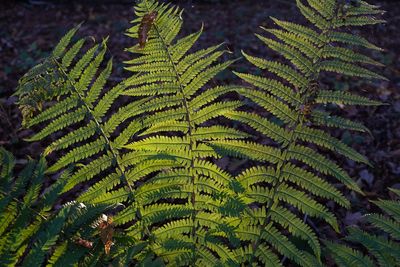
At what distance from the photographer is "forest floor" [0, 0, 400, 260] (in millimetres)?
3438

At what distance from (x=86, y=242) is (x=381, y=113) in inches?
120

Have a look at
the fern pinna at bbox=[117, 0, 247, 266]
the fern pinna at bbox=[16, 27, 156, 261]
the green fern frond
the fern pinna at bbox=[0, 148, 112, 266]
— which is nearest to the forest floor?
the green fern frond

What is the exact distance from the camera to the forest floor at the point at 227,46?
344 cm

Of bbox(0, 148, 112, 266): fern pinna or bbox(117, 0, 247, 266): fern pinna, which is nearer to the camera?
bbox(0, 148, 112, 266): fern pinna

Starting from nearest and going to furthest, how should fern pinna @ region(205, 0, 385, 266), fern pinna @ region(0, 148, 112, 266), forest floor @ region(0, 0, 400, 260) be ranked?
fern pinna @ region(0, 148, 112, 266), fern pinna @ region(205, 0, 385, 266), forest floor @ region(0, 0, 400, 260)

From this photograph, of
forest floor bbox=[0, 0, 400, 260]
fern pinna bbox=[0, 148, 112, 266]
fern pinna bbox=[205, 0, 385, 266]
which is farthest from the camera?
forest floor bbox=[0, 0, 400, 260]

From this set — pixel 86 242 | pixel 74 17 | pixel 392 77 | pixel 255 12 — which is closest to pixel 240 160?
pixel 86 242

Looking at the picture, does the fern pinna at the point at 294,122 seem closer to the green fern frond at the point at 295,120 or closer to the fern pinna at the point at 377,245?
the green fern frond at the point at 295,120

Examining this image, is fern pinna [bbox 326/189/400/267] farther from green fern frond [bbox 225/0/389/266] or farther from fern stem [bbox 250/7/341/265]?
fern stem [bbox 250/7/341/265]

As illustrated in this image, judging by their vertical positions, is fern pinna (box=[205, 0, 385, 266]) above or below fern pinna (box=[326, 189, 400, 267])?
above

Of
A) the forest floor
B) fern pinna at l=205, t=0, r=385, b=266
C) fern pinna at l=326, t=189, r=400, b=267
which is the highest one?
fern pinna at l=205, t=0, r=385, b=266

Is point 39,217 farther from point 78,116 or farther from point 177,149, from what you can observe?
point 177,149

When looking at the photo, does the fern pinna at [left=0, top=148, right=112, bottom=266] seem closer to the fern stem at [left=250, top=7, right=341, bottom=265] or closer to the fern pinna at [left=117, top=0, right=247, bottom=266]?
the fern pinna at [left=117, top=0, right=247, bottom=266]

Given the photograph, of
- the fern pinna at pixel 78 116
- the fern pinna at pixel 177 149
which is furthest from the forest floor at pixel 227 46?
the fern pinna at pixel 177 149
